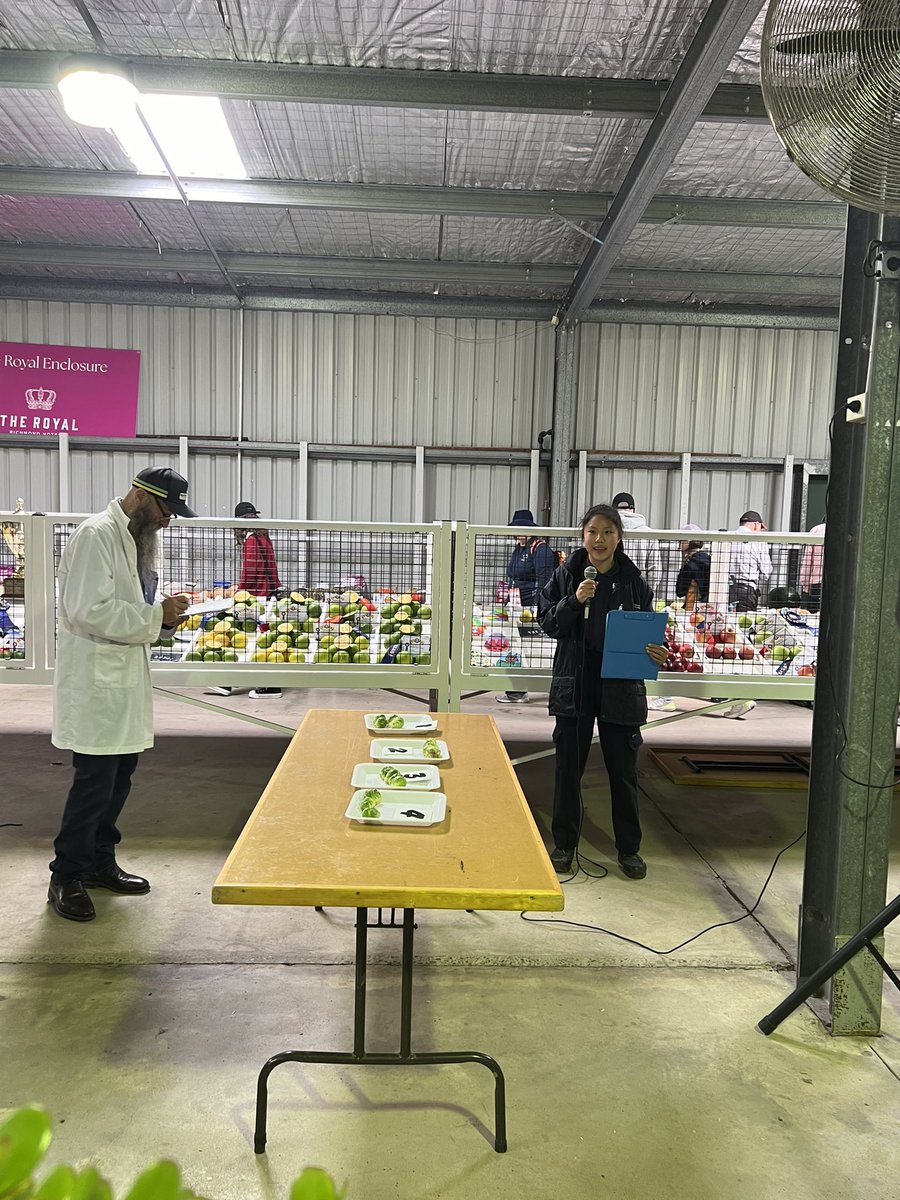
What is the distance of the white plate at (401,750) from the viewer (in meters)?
2.68

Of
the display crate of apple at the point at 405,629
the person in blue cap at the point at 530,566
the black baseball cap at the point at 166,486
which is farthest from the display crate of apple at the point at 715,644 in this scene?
the black baseball cap at the point at 166,486

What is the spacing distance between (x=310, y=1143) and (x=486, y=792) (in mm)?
1028

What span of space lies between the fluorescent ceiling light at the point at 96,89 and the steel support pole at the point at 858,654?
423cm

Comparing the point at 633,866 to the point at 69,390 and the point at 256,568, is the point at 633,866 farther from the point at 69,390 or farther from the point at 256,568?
the point at 69,390

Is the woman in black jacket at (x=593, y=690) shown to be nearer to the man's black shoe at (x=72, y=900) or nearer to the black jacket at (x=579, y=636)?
the black jacket at (x=579, y=636)

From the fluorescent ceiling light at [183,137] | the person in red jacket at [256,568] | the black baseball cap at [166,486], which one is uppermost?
the fluorescent ceiling light at [183,137]

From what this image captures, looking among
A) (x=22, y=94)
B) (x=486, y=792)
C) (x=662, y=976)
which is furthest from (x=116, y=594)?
(x=22, y=94)

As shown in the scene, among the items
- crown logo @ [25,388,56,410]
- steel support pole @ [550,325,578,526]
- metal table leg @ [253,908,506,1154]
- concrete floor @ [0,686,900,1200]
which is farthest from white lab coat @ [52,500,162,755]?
crown logo @ [25,388,56,410]

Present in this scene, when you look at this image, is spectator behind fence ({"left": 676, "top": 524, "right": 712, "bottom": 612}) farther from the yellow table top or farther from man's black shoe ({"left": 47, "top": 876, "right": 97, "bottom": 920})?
man's black shoe ({"left": 47, "top": 876, "right": 97, "bottom": 920})

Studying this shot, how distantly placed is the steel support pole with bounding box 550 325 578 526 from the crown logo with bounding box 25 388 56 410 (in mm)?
6018

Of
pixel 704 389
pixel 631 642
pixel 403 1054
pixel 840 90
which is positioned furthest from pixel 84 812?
pixel 704 389

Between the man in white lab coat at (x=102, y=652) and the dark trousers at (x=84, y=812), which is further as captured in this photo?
the dark trousers at (x=84, y=812)

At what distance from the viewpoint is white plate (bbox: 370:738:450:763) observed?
2.68 m

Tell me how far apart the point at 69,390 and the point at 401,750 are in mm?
8576
